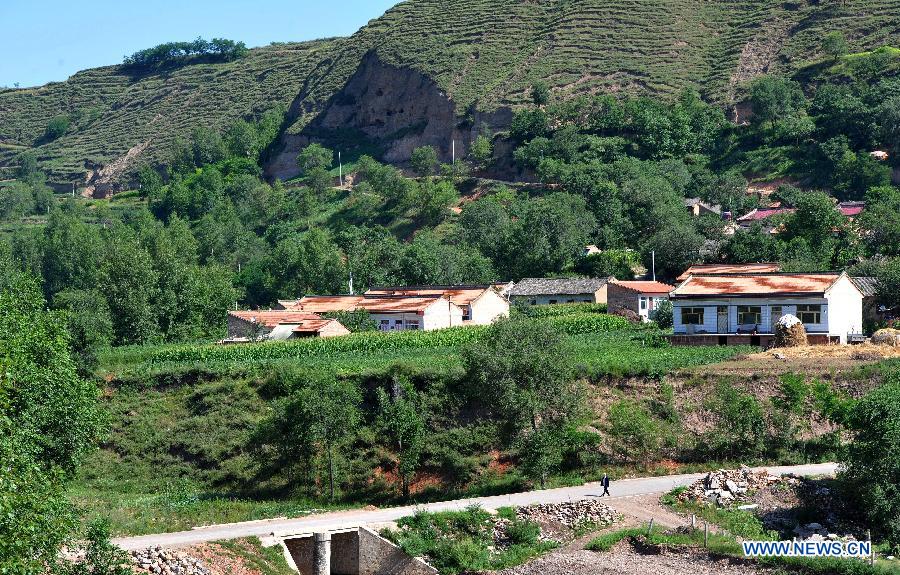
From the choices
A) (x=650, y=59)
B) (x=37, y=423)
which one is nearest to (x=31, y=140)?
(x=650, y=59)

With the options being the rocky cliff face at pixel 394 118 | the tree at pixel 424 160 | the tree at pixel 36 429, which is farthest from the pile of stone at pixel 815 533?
the rocky cliff face at pixel 394 118

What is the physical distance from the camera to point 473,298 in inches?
2849

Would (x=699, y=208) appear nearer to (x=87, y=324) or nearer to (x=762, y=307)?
(x=762, y=307)

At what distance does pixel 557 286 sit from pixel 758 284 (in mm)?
22760

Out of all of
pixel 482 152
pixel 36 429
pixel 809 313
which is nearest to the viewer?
pixel 36 429

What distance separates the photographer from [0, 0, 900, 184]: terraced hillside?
129500mm

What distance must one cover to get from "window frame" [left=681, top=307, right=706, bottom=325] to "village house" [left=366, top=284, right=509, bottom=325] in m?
15.1

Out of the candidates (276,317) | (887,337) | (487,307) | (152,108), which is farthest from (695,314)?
(152,108)

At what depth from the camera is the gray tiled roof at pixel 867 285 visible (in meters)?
62.6

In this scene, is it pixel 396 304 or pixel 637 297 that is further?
pixel 396 304

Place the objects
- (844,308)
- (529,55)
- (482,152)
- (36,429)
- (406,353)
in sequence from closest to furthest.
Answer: (36,429) < (844,308) < (406,353) < (482,152) < (529,55)

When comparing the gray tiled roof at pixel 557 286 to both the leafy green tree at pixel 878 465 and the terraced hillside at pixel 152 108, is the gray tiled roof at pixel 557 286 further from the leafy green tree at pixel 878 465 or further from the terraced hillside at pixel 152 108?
the terraced hillside at pixel 152 108

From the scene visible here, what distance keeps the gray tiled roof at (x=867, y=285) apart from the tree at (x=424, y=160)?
207 ft

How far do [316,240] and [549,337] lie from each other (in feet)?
158
